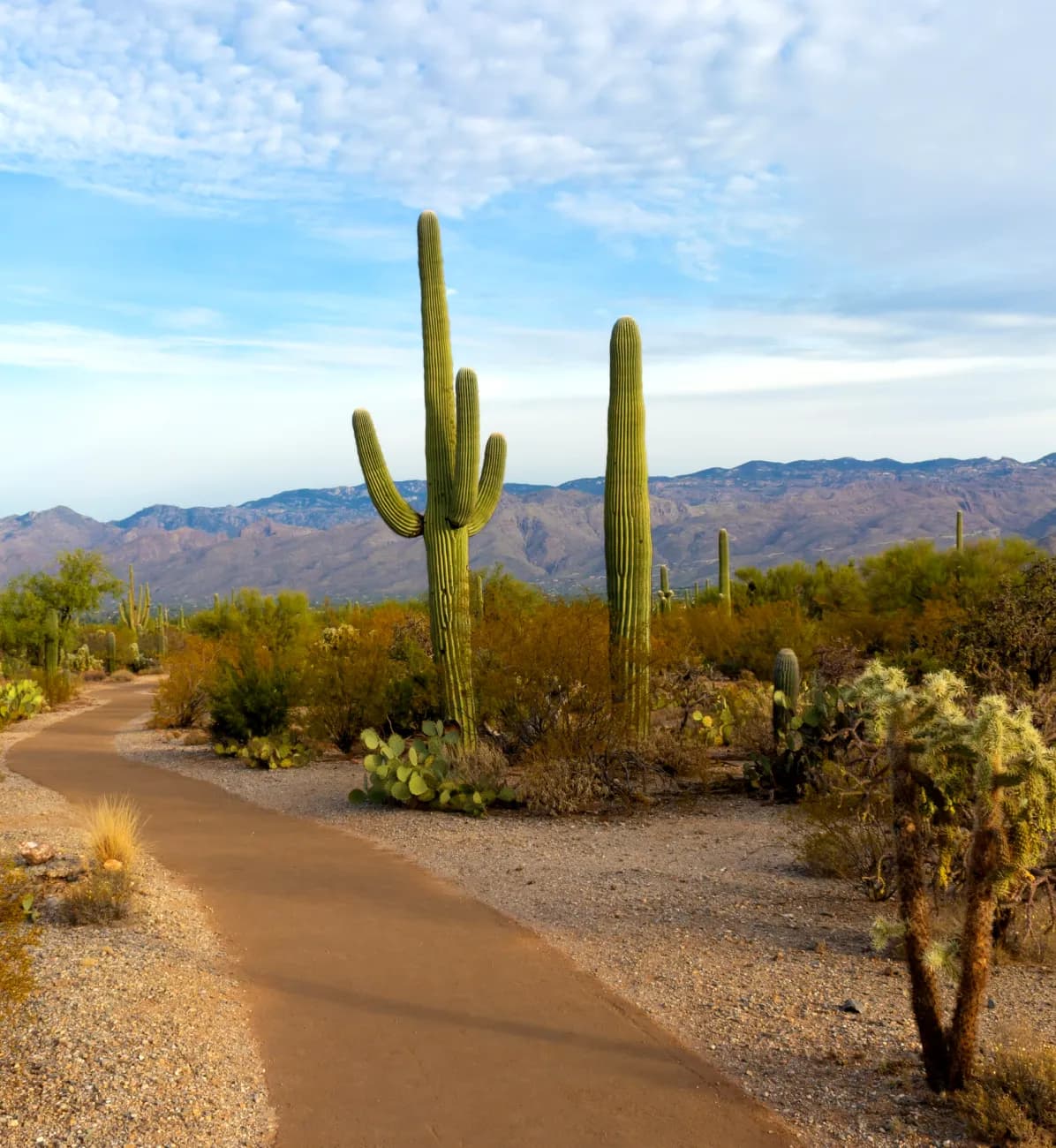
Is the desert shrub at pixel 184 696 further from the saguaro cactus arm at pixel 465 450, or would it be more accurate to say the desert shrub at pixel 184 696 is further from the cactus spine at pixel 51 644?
the saguaro cactus arm at pixel 465 450

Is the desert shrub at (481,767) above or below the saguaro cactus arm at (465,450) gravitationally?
below

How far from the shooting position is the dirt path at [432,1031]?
5012 millimetres

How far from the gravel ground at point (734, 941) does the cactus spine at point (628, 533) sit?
5.32 ft

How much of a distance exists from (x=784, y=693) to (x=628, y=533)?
2755mm

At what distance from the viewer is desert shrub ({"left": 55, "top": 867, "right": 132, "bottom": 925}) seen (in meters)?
8.00

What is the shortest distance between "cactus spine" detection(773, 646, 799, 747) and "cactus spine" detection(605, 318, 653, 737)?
1552mm

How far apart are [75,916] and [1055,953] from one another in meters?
6.60

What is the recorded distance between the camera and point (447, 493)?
14.5 m

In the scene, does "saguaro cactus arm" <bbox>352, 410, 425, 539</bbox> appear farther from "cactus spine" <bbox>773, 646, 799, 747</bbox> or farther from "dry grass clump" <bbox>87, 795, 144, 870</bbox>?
"dry grass clump" <bbox>87, 795, 144, 870</bbox>

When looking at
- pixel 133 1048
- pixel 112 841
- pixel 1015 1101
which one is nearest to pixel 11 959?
pixel 133 1048

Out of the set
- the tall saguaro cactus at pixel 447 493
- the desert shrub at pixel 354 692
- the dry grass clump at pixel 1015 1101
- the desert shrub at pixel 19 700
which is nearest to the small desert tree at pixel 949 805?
the dry grass clump at pixel 1015 1101

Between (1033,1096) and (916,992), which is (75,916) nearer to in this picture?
(916,992)

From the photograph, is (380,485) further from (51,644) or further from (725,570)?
(725,570)

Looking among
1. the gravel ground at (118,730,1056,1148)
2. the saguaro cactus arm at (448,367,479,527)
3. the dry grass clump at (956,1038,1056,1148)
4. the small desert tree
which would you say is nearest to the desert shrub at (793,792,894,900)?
the gravel ground at (118,730,1056,1148)
